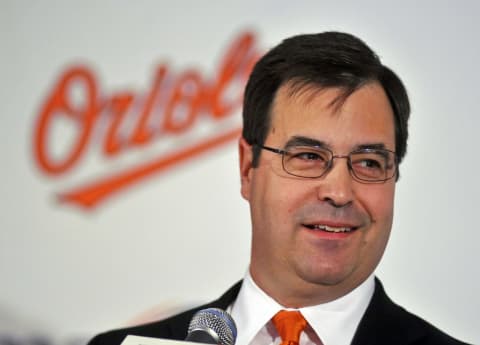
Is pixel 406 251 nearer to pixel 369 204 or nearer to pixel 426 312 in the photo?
pixel 426 312

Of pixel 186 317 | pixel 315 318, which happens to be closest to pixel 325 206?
pixel 315 318

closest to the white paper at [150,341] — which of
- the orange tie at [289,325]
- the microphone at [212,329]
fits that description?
the microphone at [212,329]

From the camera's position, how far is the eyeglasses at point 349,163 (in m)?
2.04

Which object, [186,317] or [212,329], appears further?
[186,317]

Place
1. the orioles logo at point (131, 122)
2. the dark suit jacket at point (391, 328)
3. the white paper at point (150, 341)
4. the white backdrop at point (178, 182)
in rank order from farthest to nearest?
1. the orioles logo at point (131, 122)
2. the white backdrop at point (178, 182)
3. the dark suit jacket at point (391, 328)
4. the white paper at point (150, 341)

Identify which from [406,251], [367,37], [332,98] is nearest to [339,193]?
[332,98]

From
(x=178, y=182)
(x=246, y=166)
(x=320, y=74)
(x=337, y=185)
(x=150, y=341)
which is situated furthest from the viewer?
(x=178, y=182)

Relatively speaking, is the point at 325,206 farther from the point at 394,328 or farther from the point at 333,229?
the point at 394,328

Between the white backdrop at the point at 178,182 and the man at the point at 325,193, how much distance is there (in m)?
1.02

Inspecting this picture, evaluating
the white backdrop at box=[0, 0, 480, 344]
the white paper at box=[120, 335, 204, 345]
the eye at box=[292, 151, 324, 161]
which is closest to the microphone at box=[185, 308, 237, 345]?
the white paper at box=[120, 335, 204, 345]

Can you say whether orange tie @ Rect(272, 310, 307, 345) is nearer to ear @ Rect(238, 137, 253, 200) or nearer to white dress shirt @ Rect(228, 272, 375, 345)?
white dress shirt @ Rect(228, 272, 375, 345)

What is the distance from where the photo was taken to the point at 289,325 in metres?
2.06

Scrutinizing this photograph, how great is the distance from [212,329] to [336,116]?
0.72 metres

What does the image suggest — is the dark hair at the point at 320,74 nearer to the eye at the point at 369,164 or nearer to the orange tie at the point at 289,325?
the eye at the point at 369,164
